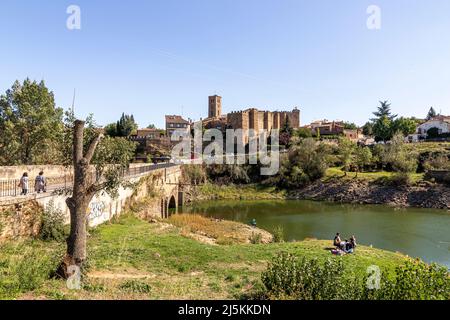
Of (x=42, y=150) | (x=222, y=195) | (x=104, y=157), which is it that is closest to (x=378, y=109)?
(x=222, y=195)

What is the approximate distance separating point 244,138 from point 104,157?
92736 millimetres

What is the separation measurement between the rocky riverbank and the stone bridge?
3097 cm

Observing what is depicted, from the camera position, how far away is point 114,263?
1645 cm

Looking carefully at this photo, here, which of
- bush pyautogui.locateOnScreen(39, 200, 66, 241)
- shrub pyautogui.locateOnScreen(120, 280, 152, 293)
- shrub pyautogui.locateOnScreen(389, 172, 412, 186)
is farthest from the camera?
shrub pyautogui.locateOnScreen(389, 172, 412, 186)

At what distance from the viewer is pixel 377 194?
63438mm

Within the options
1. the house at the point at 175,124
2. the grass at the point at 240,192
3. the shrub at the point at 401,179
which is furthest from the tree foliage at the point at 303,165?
the house at the point at 175,124

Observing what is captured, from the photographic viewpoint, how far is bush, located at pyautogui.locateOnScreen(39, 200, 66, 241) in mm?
18547

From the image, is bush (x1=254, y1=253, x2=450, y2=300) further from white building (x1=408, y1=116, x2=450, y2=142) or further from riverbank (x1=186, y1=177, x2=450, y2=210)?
white building (x1=408, y1=116, x2=450, y2=142)

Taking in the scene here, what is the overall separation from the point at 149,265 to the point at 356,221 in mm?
34029

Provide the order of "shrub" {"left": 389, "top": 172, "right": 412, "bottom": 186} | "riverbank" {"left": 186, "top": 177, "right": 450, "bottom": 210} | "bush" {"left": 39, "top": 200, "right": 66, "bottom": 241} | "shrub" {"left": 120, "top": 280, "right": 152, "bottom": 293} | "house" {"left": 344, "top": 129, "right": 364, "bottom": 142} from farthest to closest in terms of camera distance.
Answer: "house" {"left": 344, "top": 129, "right": 364, "bottom": 142}
"shrub" {"left": 389, "top": 172, "right": 412, "bottom": 186}
"riverbank" {"left": 186, "top": 177, "right": 450, "bottom": 210}
"bush" {"left": 39, "top": 200, "right": 66, "bottom": 241}
"shrub" {"left": 120, "top": 280, "right": 152, "bottom": 293}

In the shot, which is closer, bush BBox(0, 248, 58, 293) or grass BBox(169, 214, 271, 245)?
bush BBox(0, 248, 58, 293)

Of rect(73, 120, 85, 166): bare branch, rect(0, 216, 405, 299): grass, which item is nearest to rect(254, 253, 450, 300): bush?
rect(0, 216, 405, 299): grass
